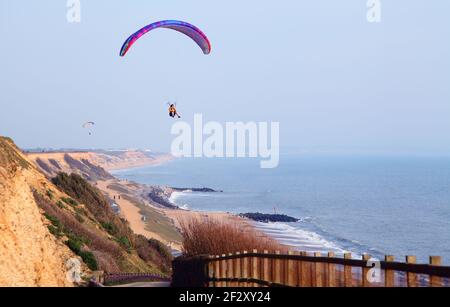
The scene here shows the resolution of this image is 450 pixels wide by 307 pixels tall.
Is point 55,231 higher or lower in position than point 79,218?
lower

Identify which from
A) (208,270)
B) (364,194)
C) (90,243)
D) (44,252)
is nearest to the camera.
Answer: (44,252)

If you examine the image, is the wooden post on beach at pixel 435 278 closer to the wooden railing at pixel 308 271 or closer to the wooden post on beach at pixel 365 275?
the wooden railing at pixel 308 271

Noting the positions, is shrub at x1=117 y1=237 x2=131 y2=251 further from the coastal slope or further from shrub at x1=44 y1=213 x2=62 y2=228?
shrub at x1=44 y1=213 x2=62 y2=228

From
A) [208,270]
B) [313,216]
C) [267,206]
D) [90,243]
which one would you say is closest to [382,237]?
[313,216]

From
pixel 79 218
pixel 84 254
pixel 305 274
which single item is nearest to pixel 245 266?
pixel 305 274

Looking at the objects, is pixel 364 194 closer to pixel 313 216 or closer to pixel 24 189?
pixel 313 216

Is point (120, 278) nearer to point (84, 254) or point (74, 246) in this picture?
point (84, 254)

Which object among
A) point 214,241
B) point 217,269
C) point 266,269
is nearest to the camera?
point 266,269
